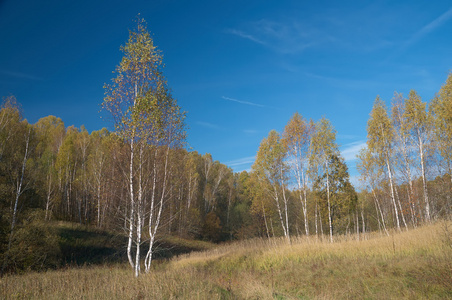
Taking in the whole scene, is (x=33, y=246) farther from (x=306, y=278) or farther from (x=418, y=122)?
(x=418, y=122)

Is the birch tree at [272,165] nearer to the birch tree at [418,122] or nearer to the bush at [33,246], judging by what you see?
the birch tree at [418,122]

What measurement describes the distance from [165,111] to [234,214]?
119ft

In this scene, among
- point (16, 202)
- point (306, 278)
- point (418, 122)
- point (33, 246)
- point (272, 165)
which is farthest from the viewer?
point (272, 165)

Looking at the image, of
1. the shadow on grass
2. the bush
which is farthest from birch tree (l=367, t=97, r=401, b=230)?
the bush

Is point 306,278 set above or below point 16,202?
below

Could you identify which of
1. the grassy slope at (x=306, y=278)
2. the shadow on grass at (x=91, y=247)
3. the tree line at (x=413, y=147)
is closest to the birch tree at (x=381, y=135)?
the tree line at (x=413, y=147)

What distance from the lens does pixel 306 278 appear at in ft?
32.2

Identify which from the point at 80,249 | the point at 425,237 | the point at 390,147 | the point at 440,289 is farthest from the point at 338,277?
the point at 80,249

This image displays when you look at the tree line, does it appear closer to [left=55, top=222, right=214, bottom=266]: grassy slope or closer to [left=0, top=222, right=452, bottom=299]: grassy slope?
[left=0, top=222, right=452, bottom=299]: grassy slope

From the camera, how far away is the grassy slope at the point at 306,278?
644cm

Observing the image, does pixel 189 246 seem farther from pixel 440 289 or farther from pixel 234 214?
pixel 440 289

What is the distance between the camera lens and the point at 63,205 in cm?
3344

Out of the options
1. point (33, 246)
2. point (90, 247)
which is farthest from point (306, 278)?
point (90, 247)

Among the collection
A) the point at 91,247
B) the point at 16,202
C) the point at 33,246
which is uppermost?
the point at 16,202
